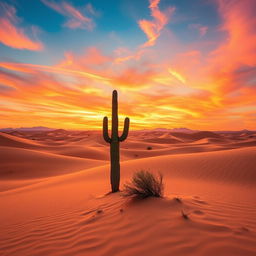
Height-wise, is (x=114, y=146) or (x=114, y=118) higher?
(x=114, y=118)

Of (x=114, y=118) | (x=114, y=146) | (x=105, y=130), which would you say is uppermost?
(x=114, y=118)

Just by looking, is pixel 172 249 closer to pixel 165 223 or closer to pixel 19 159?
pixel 165 223

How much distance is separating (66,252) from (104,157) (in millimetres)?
20516

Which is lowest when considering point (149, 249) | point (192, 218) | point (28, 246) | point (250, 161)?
point (28, 246)

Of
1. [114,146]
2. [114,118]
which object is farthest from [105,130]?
[114,146]

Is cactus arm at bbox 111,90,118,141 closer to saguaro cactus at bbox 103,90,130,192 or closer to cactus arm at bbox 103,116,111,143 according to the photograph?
saguaro cactus at bbox 103,90,130,192

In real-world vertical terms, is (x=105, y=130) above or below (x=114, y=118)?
below

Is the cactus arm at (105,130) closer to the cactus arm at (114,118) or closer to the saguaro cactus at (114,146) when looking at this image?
the saguaro cactus at (114,146)

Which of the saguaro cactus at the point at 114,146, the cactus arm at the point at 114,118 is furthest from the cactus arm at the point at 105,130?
the cactus arm at the point at 114,118

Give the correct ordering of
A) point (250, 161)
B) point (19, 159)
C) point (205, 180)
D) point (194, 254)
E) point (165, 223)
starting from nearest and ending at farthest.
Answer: point (194, 254) < point (165, 223) < point (205, 180) < point (250, 161) < point (19, 159)

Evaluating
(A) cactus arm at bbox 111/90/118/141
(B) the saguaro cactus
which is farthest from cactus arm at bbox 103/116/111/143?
(A) cactus arm at bbox 111/90/118/141

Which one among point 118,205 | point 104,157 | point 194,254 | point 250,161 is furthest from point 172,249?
point 104,157

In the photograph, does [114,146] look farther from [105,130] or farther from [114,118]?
[114,118]

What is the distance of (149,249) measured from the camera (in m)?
2.36
